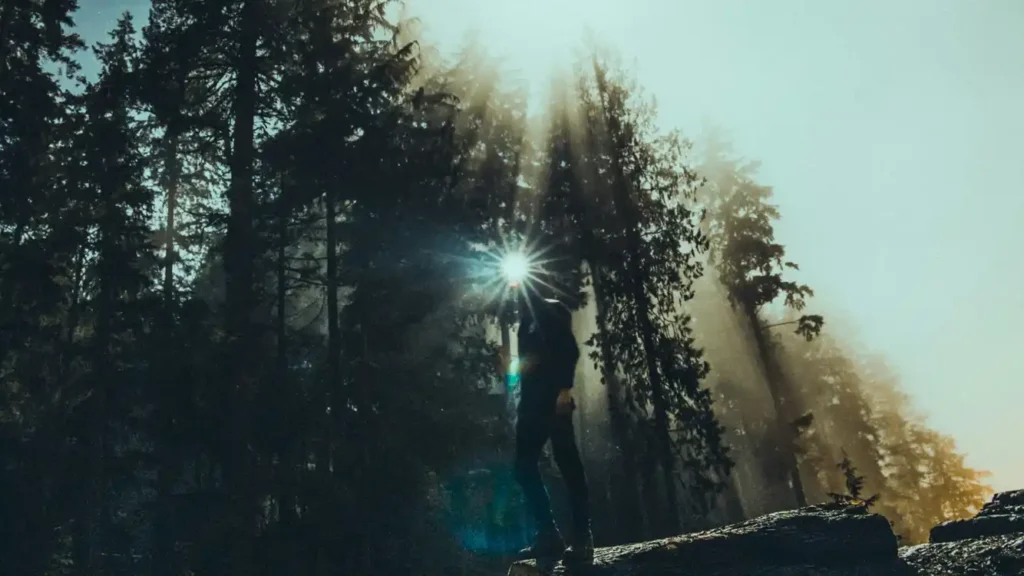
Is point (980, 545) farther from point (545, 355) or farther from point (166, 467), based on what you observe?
point (166, 467)

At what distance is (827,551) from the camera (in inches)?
184

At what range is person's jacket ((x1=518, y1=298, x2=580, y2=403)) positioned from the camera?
5.95m

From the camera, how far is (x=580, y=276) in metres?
20.8

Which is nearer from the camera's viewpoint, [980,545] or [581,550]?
[980,545]

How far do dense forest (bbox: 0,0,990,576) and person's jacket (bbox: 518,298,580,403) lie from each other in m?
7.64

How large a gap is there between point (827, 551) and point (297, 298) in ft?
52.0

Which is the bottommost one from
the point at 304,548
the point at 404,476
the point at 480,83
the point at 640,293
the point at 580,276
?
the point at 304,548

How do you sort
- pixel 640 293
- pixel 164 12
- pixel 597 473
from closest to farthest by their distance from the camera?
pixel 164 12 < pixel 640 293 < pixel 597 473

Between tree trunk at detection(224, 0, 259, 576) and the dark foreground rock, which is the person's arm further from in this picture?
tree trunk at detection(224, 0, 259, 576)

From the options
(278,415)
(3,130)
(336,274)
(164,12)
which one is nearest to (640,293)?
(336,274)

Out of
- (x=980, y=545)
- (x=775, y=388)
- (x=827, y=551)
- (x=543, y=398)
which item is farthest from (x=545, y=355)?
(x=775, y=388)

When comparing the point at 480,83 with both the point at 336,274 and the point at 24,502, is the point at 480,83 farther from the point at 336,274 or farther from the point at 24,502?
the point at 24,502

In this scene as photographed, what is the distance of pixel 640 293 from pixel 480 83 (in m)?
12.2

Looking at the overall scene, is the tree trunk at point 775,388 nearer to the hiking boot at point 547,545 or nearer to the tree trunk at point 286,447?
the tree trunk at point 286,447
